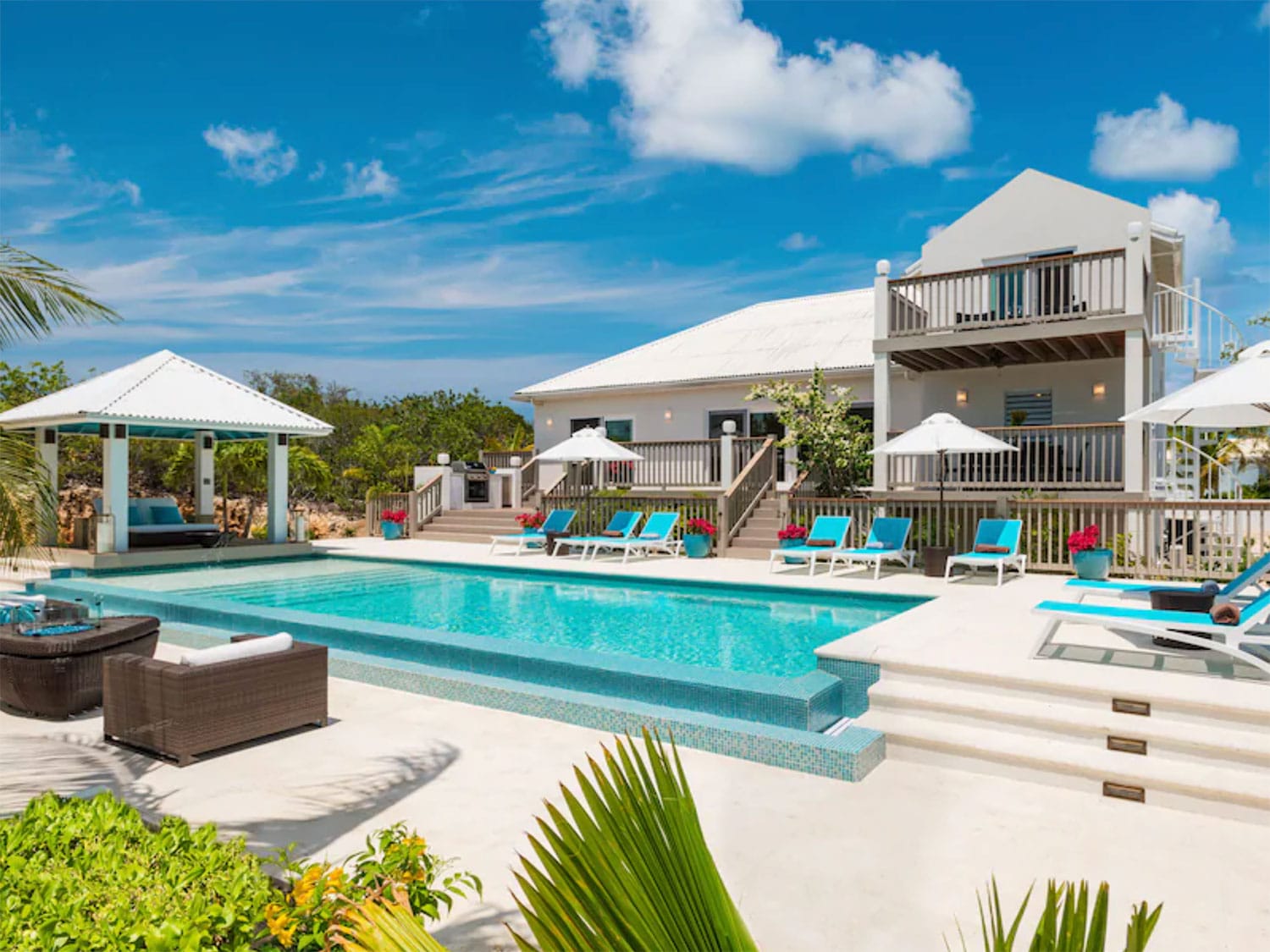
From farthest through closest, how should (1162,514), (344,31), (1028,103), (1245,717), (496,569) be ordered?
(1028,103) < (344,31) < (496,569) < (1162,514) < (1245,717)

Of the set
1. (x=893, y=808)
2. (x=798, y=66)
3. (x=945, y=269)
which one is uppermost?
(x=798, y=66)

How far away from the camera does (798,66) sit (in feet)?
65.6

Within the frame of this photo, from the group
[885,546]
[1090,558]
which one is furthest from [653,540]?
[1090,558]

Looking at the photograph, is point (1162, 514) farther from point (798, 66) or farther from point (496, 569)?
point (798, 66)

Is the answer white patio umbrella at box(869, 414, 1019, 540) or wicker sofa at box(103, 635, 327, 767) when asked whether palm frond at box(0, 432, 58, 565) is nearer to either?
wicker sofa at box(103, 635, 327, 767)

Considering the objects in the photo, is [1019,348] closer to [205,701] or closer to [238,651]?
→ [238,651]

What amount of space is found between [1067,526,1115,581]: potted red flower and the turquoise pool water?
318 cm

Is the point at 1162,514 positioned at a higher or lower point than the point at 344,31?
lower

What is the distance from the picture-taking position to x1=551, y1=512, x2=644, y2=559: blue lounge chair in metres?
16.1

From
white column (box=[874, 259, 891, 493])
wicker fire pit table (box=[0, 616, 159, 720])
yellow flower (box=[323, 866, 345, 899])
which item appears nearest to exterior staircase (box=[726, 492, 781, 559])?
white column (box=[874, 259, 891, 493])

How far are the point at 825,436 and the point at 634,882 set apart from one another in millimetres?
15280

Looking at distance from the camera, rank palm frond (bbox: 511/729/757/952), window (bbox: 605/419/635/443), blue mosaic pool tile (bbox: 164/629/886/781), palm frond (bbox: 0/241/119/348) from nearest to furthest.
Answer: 1. palm frond (bbox: 511/729/757/952)
2. blue mosaic pool tile (bbox: 164/629/886/781)
3. palm frond (bbox: 0/241/119/348)
4. window (bbox: 605/419/635/443)

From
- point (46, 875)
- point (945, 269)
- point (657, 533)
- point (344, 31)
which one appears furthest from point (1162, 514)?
point (344, 31)

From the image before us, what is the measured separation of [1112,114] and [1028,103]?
10.0 feet
